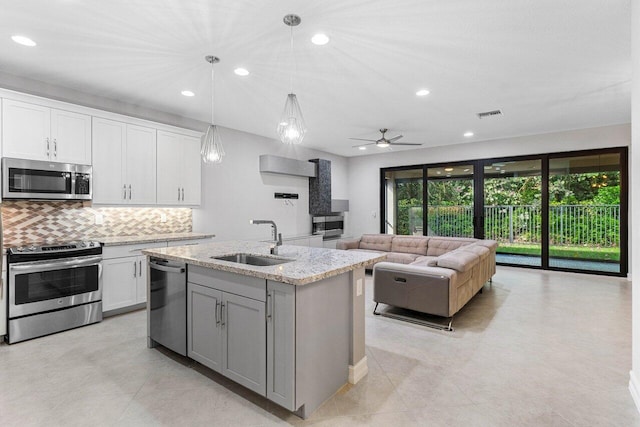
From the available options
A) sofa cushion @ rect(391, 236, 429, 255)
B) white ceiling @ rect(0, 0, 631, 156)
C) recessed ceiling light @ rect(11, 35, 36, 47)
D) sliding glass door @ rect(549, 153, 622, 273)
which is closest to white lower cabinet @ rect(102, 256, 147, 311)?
white ceiling @ rect(0, 0, 631, 156)

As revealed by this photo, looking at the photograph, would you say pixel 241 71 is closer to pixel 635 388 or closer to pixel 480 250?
pixel 480 250

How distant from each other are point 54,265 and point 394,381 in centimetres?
354

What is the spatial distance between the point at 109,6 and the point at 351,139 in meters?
4.88

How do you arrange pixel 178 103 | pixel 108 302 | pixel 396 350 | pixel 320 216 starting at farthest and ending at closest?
pixel 320 216 → pixel 178 103 → pixel 108 302 → pixel 396 350

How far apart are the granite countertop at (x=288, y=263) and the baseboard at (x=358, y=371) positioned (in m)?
0.79

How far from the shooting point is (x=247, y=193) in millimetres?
6035

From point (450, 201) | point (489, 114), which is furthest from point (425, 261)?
point (450, 201)

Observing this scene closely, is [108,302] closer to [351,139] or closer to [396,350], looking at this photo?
[396,350]

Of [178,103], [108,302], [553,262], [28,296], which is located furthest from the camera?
[553,262]

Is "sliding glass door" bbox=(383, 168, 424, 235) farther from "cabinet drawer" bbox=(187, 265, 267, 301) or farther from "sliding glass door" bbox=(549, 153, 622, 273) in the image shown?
"cabinet drawer" bbox=(187, 265, 267, 301)

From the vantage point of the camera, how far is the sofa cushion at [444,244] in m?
5.98

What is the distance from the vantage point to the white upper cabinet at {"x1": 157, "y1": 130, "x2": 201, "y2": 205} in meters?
4.54

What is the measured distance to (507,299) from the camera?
15.0 ft

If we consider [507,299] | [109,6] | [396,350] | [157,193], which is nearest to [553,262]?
[507,299]
